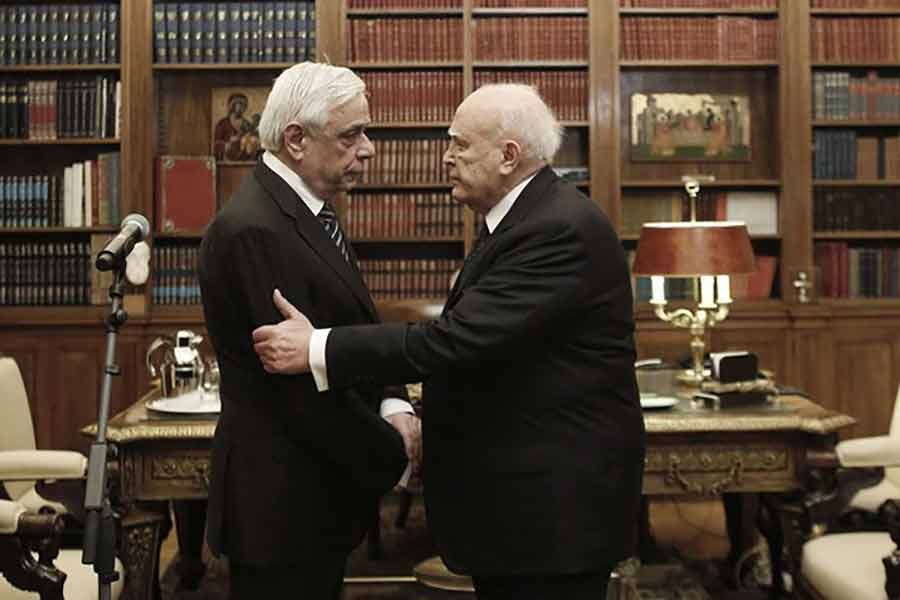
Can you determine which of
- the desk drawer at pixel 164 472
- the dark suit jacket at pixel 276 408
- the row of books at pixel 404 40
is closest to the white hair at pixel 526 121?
the dark suit jacket at pixel 276 408

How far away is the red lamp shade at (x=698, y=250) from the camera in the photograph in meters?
3.59

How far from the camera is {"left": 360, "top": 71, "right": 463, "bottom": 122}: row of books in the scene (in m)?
5.64

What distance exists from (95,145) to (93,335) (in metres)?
0.88

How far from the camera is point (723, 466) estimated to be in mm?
3264

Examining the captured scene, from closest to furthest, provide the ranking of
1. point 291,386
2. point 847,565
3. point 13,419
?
point 291,386 → point 847,565 → point 13,419

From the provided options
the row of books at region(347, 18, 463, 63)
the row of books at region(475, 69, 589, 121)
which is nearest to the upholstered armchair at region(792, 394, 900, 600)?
the row of books at region(475, 69, 589, 121)

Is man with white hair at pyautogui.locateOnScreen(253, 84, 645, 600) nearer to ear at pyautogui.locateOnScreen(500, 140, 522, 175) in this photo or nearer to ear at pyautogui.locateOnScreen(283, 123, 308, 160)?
ear at pyautogui.locateOnScreen(500, 140, 522, 175)

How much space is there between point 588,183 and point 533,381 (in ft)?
11.9

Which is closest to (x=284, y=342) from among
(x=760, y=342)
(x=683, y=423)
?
(x=683, y=423)

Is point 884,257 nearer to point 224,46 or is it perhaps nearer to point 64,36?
point 224,46

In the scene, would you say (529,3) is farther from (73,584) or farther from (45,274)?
(73,584)

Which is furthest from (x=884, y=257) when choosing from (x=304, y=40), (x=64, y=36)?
(x=64, y=36)

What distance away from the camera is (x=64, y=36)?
5594 millimetres

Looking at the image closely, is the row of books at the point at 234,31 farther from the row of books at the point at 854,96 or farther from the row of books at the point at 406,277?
the row of books at the point at 854,96
